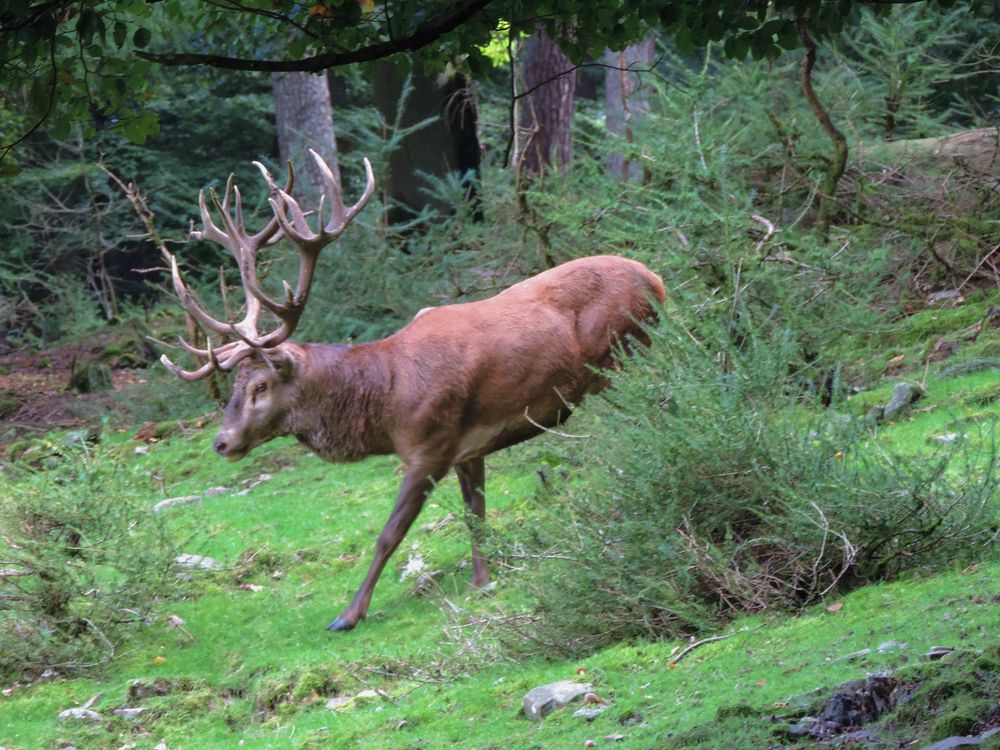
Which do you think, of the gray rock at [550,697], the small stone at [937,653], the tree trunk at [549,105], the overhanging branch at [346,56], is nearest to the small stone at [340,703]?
the gray rock at [550,697]

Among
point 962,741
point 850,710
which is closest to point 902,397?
point 850,710

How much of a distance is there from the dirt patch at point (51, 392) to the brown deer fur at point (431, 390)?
8.59 m

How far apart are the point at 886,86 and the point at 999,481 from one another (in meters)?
10.2

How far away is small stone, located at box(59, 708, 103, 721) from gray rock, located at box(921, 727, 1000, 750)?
539 cm

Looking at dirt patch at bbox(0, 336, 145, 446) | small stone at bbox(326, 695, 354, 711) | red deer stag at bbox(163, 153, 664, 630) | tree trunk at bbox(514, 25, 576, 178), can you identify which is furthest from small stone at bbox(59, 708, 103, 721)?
tree trunk at bbox(514, 25, 576, 178)

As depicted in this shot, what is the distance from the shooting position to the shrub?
6.75 metres

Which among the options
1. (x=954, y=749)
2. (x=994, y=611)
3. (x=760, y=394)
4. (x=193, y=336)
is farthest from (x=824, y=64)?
(x=954, y=749)

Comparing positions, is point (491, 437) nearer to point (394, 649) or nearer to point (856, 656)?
point (394, 649)

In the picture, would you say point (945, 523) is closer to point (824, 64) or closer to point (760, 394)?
point (760, 394)

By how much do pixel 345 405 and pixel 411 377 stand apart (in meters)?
0.50

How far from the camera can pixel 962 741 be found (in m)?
4.41

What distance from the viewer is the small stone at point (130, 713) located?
8.42 metres

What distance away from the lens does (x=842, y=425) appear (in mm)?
7176

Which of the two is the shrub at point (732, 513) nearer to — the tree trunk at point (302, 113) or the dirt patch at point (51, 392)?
the dirt patch at point (51, 392)
